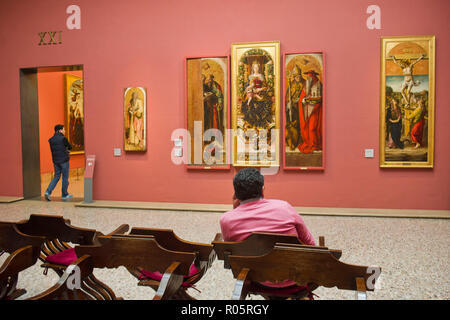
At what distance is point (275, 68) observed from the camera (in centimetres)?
759

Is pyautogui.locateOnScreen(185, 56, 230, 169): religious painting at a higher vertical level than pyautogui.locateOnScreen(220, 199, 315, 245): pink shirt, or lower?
higher

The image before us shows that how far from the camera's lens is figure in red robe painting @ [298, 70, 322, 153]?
24.5ft

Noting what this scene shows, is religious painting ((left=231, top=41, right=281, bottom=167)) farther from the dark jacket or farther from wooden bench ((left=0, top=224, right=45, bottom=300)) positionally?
wooden bench ((left=0, top=224, right=45, bottom=300))

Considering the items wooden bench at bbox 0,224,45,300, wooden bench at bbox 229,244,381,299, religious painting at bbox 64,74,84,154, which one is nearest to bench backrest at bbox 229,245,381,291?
wooden bench at bbox 229,244,381,299

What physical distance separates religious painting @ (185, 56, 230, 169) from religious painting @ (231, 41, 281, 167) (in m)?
0.23

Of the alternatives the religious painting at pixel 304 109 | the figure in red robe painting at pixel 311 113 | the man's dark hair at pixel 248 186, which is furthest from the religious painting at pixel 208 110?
the man's dark hair at pixel 248 186

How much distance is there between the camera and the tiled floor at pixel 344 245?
11.7ft

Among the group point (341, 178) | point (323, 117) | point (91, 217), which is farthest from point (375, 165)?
point (91, 217)

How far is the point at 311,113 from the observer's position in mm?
7492

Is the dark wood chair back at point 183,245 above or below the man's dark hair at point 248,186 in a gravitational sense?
below

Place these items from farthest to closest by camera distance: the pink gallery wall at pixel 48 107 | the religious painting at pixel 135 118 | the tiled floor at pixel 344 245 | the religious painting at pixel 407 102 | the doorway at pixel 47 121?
the pink gallery wall at pixel 48 107, the doorway at pixel 47 121, the religious painting at pixel 135 118, the religious painting at pixel 407 102, the tiled floor at pixel 344 245

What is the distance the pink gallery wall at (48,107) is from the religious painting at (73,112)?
0.18 m

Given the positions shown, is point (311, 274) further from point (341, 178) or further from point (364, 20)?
point (364, 20)

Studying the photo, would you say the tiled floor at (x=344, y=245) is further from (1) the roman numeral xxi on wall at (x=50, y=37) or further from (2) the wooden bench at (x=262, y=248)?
(1) the roman numeral xxi on wall at (x=50, y=37)
